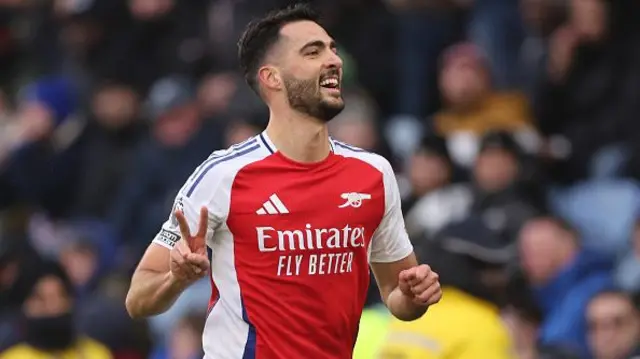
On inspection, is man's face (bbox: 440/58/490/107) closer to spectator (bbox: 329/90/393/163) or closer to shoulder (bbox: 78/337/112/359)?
spectator (bbox: 329/90/393/163)

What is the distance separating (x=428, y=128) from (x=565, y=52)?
1103 millimetres

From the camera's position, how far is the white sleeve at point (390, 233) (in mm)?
6086

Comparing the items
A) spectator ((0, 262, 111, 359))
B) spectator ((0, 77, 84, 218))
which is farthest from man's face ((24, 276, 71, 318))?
spectator ((0, 77, 84, 218))

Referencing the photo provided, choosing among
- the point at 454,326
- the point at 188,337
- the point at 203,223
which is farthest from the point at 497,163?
the point at 203,223

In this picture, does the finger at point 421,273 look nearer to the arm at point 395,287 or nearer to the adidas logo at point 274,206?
the arm at point 395,287

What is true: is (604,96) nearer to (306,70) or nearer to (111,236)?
(111,236)

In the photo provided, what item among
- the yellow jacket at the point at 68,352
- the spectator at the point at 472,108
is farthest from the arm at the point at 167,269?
the spectator at the point at 472,108

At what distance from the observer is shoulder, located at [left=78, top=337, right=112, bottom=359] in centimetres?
923

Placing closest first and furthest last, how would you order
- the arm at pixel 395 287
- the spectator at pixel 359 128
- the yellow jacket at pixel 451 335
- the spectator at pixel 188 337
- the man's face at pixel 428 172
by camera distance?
1. the arm at pixel 395 287
2. the yellow jacket at pixel 451 335
3. the spectator at pixel 188 337
4. the man's face at pixel 428 172
5. the spectator at pixel 359 128

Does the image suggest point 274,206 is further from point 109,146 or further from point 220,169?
point 109,146

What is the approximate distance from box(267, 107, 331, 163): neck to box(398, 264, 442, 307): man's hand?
1.79 ft

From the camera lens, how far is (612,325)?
8.76 m

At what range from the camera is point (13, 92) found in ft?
53.6

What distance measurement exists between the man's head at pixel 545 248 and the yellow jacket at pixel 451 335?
2912 mm
